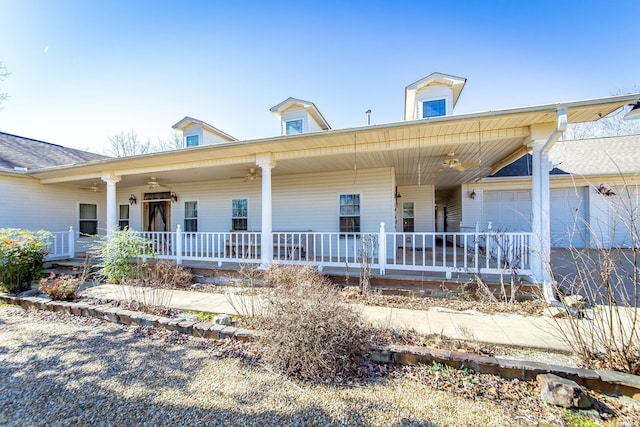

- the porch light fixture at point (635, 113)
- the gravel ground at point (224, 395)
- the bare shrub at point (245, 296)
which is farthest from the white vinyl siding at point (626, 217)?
the bare shrub at point (245, 296)

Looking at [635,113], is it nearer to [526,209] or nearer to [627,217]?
[627,217]

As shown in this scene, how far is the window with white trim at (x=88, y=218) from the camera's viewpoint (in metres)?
11.0

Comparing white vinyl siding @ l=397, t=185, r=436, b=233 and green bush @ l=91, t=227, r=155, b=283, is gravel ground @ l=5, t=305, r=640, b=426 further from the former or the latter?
white vinyl siding @ l=397, t=185, r=436, b=233

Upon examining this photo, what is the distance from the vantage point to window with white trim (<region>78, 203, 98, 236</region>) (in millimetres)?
11027

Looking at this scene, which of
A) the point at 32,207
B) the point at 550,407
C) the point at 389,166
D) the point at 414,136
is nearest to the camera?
the point at 550,407

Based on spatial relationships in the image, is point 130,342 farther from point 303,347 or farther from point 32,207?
point 32,207

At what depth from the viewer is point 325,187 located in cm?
861

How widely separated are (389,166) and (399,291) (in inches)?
144

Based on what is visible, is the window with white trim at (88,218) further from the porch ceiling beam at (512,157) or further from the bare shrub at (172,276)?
the porch ceiling beam at (512,157)

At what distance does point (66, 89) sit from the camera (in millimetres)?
8648

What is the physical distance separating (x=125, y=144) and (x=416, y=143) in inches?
1232

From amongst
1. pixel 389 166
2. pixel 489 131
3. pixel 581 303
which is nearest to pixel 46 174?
pixel 389 166

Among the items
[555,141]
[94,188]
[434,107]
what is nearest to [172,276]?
[94,188]

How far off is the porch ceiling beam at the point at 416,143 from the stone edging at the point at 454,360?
386cm
